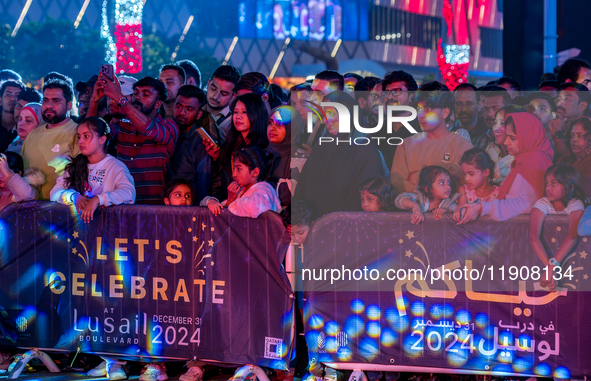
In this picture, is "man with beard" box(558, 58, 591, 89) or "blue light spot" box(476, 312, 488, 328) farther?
"man with beard" box(558, 58, 591, 89)

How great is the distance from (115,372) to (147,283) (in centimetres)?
71

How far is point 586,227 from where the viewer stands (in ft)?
13.0

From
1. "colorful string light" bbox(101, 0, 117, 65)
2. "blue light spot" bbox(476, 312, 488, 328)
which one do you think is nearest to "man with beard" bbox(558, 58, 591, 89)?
"blue light spot" bbox(476, 312, 488, 328)

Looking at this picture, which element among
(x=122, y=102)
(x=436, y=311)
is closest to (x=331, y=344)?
(x=436, y=311)

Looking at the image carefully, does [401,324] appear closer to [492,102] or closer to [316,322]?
[316,322]

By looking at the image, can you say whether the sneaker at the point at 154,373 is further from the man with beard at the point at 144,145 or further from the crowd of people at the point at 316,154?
the man with beard at the point at 144,145

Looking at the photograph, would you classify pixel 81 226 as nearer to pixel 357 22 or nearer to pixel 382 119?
pixel 382 119

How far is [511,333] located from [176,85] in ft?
13.1

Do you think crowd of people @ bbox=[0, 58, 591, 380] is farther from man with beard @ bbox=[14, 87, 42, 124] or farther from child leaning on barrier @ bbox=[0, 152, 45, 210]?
man with beard @ bbox=[14, 87, 42, 124]

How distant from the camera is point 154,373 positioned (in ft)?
15.1

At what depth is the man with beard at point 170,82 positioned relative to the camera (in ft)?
20.7

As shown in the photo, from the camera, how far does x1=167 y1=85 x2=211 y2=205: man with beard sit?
17.7 feet

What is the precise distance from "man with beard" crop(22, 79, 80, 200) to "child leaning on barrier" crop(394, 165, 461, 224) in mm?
2791

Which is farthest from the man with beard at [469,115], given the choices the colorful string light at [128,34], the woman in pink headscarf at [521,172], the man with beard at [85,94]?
the colorful string light at [128,34]
